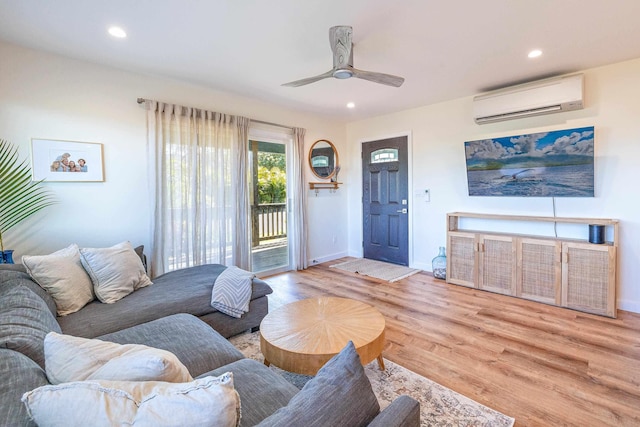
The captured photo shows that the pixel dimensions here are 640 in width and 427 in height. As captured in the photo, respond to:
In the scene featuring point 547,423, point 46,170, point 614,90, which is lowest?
point 547,423

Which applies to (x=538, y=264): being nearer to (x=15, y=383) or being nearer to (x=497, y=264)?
(x=497, y=264)

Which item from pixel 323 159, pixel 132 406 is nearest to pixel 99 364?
pixel 132 406

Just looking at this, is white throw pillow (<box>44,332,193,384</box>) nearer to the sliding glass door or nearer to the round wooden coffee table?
the round wooden coffee table

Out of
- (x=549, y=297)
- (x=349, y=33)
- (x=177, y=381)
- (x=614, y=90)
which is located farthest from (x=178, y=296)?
(x=614, y=90)

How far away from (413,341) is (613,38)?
10.2ft

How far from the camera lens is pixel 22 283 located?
195 centimetres

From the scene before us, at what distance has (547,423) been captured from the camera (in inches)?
67.4

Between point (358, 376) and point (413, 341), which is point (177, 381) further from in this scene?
point (413, 341)

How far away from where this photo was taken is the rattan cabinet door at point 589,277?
9.94 ft

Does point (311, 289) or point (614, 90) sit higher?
point (614, 90)

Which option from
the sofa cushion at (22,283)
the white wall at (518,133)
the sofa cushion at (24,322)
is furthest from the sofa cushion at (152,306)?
the white wall at (518,133)

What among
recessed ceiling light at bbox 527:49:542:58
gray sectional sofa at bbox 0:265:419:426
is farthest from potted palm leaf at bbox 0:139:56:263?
recessed ceiling light at bbox 527:49:542:58

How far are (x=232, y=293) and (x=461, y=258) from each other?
3022 millimetres

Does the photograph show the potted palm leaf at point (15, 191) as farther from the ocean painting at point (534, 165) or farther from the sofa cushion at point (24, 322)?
the ocean painting at point (534, 165)
